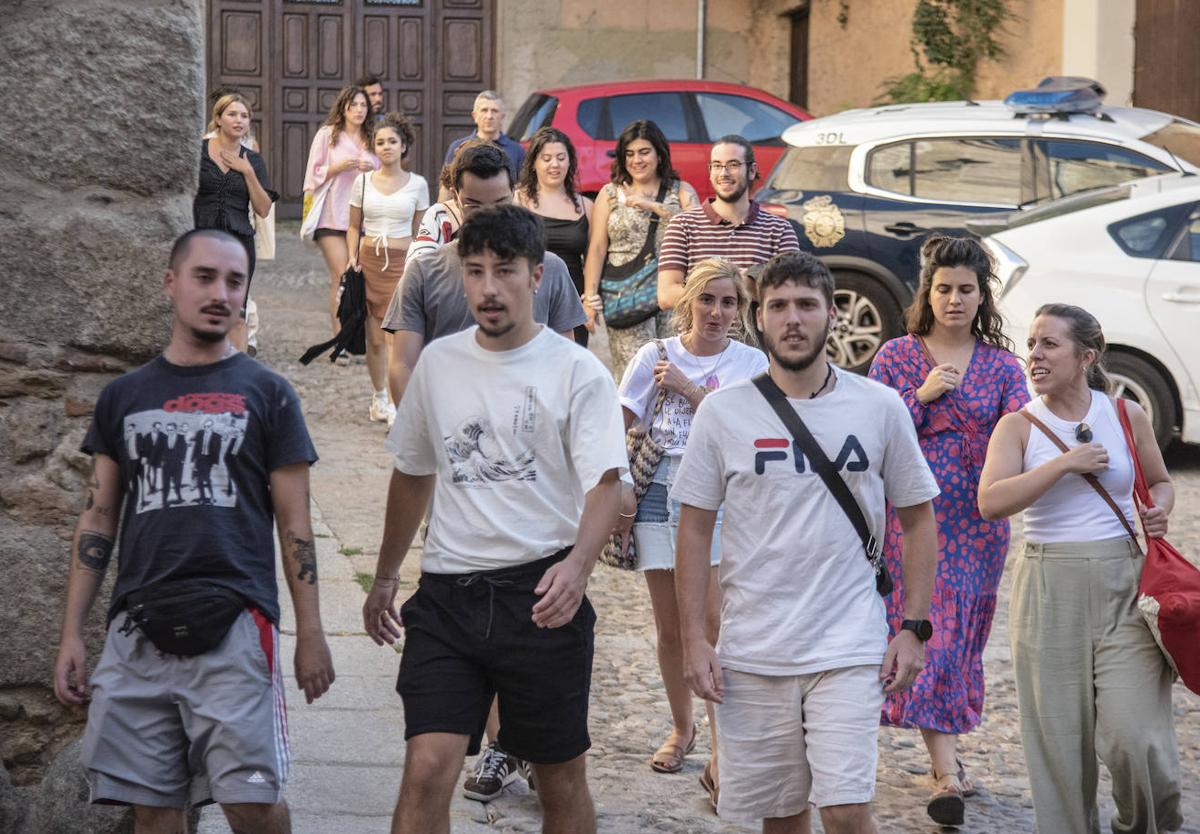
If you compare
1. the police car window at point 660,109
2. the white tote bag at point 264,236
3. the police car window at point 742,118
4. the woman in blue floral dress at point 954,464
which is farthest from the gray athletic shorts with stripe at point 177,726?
the police car window at point 742,118

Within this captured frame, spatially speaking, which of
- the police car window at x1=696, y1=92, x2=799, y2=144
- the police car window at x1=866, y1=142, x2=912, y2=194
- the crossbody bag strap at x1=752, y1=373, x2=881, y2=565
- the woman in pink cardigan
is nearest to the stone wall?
the crossbody bag strap at x1=752, y1=373, x2=881, y2=565

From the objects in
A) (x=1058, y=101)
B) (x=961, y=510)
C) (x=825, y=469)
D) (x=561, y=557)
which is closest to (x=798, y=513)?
(x=825, y=469)

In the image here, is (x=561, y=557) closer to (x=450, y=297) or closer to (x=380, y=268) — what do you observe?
(x=450, y=297)

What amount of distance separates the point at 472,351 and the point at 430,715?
851 mm

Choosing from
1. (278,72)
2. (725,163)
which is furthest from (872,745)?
(278,72)

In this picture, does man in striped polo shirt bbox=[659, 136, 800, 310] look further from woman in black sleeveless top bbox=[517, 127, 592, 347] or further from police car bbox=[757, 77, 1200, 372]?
police car bbox=[757, 77, 1200, 372]

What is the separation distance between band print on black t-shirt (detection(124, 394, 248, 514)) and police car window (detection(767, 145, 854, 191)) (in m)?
9.06

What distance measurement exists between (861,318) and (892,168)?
1070mm

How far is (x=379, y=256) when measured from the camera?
11.2 m

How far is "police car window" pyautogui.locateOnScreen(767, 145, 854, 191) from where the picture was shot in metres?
12.6

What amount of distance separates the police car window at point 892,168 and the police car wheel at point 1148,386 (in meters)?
2.30

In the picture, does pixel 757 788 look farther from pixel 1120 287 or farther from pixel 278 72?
pixel 278 72

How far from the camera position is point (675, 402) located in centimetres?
584

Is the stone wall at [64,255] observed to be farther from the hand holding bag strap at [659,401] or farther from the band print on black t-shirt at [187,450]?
the hand holding bag strap at [659,401]
